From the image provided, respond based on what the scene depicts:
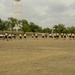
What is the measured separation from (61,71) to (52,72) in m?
0.47

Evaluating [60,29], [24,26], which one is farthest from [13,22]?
[60,29]

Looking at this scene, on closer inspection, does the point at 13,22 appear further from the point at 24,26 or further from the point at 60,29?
the point at 60,29

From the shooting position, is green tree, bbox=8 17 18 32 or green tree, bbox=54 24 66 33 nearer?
green tree, bbox=8 17 18 32

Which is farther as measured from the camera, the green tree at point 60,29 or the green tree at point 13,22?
the green tree at point 60,29

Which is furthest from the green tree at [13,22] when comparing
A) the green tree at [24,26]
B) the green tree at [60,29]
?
the green tree at [60,29]

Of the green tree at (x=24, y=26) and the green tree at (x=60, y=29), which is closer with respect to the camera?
the green tree at (x=24, y=26)

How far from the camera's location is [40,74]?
1109 cm

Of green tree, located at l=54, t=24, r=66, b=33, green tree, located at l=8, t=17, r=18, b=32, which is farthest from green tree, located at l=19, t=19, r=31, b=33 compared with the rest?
green tree, located at l=54, t=24, r=66, b=33

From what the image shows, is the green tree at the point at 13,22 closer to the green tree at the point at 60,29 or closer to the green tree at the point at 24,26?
the green tree at the point at 24,26

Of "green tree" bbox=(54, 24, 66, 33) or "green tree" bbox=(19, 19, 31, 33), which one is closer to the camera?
"green tree" bbox=(19, 19, 31, 33)

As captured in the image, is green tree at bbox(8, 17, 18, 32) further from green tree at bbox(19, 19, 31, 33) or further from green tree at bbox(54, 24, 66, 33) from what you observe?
green tree at bbox(54, 24, 66, 33)

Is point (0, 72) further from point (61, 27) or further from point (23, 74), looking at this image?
point (61, 27)

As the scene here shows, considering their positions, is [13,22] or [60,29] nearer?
[13,22]

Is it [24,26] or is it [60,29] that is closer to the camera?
[24,26]
